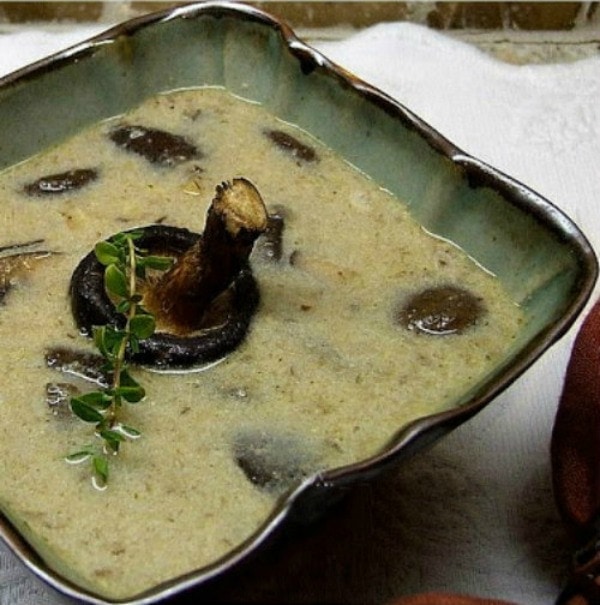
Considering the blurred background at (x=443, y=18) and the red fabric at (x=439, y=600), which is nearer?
the red fabric at (x=439, y=600)

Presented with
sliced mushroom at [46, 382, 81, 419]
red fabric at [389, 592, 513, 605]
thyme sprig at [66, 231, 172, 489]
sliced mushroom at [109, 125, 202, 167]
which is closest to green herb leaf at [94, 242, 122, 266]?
thyme sprig at [66, 231, 172, 489]

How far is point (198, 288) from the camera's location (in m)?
1.16

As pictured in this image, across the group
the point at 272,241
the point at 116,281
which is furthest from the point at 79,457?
the point at 272,241

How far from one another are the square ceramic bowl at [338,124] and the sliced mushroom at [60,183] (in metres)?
0.06

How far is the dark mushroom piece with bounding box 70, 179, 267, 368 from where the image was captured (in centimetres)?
110

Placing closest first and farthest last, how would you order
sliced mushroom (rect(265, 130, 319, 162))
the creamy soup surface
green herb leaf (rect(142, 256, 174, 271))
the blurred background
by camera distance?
the creamy soup surface, green herb leaf (rect(142, 256, 174, 271)), sliced mushroom (rect(265, 130, 319, 162)), the blurred background

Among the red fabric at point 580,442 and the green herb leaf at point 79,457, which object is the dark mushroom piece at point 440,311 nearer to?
the red fabric at point 580,442

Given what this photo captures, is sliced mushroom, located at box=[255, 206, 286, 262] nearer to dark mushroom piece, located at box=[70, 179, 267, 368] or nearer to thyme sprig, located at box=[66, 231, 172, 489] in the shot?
dark mushroom piece, located at box=[70, 179, 267, 368]

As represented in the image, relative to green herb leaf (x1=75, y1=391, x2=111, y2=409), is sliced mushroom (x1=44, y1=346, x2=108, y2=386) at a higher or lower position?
lower

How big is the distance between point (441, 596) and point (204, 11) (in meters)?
0.76

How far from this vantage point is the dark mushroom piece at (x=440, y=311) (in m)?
1.21

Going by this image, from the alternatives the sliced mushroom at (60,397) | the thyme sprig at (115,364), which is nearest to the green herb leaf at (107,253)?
the thyme sprig at (115,364)

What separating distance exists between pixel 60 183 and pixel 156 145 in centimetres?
12

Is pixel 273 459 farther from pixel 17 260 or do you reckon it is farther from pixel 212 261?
pixel 17 260
